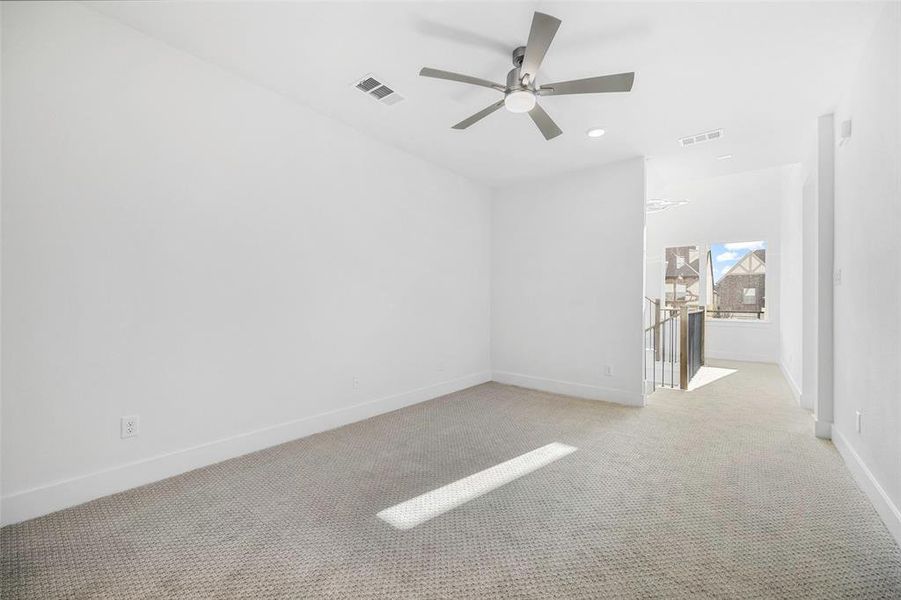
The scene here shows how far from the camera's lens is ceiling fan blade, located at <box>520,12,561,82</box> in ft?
5.99

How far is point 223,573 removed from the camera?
1666 millimetres

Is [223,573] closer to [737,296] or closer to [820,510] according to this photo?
[820,510]

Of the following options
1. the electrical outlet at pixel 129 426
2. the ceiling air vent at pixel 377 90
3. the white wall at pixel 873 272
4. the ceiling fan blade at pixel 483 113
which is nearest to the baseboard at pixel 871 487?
the white wall at pixel 873 272

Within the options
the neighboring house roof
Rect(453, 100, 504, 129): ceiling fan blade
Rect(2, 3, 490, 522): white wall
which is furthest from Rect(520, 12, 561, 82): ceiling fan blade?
the neighboring house roof

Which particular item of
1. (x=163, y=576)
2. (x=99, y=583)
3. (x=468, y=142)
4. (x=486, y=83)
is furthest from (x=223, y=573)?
(x=468, y=142)

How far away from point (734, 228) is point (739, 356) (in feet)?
7.37

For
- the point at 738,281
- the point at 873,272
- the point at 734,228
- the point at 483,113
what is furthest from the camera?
the point at 738,281

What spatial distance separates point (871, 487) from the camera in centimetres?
224

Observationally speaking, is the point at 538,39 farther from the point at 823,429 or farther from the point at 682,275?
the point at 682,275

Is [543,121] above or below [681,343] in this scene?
above

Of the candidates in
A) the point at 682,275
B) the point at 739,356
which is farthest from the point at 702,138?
the point at 739,356

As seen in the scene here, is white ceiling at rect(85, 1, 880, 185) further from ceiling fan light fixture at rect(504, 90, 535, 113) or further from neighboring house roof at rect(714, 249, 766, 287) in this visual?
neighboring house roof at rect(714, 249, 766, 287)

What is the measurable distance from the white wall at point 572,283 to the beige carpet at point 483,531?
1416 mm

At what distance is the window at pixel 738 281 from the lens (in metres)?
7.23
